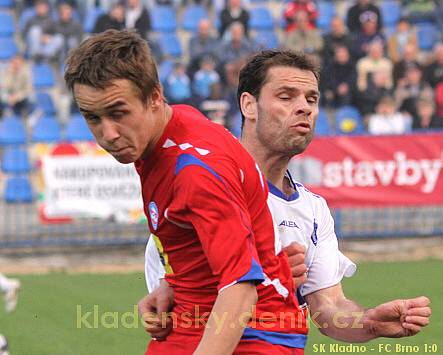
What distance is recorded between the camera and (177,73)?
53.3ft

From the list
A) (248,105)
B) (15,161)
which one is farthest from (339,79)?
(248,105)

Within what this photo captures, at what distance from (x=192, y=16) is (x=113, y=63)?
15.7 m

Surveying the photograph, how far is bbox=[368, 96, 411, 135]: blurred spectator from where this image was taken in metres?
15.2

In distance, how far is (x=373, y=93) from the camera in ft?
54.1

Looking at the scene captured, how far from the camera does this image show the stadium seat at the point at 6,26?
712 inches

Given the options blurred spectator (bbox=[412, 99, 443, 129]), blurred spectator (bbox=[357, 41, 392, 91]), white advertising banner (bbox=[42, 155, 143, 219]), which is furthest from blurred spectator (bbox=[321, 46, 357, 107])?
white advertising banner (bbox=[42, 155, 143, 219])

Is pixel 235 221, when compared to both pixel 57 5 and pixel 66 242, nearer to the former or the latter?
pixel 66 242

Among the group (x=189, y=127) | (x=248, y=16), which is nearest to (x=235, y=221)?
(x=189, y=127)

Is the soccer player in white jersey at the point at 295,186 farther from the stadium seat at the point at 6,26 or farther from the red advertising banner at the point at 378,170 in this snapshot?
the stadium seat at the point at 6,26

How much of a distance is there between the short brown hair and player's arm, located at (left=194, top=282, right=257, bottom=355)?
0.70m

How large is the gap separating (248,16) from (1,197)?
243 inches

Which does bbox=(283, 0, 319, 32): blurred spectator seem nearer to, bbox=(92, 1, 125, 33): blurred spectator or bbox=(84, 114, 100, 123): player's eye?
bbox=(92, 1, 125, 33): blurred spectator

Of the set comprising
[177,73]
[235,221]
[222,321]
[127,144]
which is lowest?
[177,73]

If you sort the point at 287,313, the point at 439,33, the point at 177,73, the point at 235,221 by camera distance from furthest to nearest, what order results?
the point at 439,33
the point at 177,73
the point at 287,313
the point at 235,221
